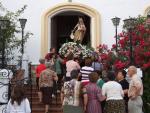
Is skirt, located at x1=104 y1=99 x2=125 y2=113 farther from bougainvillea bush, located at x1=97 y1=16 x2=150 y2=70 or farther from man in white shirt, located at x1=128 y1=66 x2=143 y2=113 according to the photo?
bougainvillea bush, located at x1=97 y1=16 x2=150 y2=70

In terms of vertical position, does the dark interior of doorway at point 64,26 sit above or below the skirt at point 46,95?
above

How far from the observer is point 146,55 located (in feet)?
50.1

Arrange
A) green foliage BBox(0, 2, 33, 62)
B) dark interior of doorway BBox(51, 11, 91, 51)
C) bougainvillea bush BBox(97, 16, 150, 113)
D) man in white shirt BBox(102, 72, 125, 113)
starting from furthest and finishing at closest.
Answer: dark interior of doorway BBox(51, 11, 91, 51) < green foliage BBox(0, 2, 33, 62) < bougainvillea bush BBox(97, 16, 150, 113) < man in white shirt BBox(102, 72, 125, 113)

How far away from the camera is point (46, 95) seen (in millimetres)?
15586

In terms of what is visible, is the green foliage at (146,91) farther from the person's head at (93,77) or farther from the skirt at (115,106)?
the person's head at (93,77)

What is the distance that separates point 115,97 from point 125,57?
4.79 meters

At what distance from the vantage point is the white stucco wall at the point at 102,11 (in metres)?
22.7

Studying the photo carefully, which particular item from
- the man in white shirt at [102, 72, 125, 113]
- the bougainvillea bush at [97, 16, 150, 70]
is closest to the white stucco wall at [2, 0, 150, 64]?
the bougainvillea bush at [97, 16, 150, 70]

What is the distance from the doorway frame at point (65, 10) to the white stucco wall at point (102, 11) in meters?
0.18

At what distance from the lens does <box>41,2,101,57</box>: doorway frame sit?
22719 millimetres

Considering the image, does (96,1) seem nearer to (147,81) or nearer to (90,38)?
(90,38)

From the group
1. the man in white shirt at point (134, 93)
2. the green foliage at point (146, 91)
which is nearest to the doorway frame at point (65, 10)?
the green foliage at point (146, 91)

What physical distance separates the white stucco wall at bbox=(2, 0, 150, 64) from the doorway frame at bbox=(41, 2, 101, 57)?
181 mm

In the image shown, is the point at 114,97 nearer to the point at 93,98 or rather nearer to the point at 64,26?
the point at 93,98
